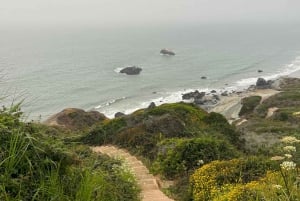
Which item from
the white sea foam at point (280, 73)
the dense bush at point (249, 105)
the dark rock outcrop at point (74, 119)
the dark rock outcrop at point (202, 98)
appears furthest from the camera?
the white sea foam at point (280, 73)

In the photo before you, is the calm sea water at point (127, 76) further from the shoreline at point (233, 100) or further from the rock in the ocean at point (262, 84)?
the shoreline at point (233, 100)

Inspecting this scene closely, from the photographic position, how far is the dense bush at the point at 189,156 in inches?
494

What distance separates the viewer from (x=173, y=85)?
78.2m

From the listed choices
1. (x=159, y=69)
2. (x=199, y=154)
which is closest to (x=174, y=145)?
(x=199, y=154)

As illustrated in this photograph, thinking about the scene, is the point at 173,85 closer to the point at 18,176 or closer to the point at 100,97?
the point at 100,97

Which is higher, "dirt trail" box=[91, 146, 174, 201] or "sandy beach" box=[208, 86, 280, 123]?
"dirt trail" box=[91, 146, 174, 201]

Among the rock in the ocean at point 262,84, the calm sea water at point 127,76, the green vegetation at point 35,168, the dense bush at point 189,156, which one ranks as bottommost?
the rock in the ocean at point 262,84

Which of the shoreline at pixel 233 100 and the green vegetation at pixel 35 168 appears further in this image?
the shoreline at pixel 233 100

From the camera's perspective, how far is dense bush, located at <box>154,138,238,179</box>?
1254 centimetres

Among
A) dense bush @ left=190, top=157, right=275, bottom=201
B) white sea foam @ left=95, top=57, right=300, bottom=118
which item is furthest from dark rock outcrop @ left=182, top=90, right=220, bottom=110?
dense bush @ left=190, top=157, right=275, bottom=201

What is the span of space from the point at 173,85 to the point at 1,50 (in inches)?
2542

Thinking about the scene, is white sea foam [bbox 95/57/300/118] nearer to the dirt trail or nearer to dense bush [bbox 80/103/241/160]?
dense bush [bbox 80/103/241/160]

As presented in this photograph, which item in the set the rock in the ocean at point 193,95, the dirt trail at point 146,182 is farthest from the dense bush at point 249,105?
the dirt trail at point 146,182

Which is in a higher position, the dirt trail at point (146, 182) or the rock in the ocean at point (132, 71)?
the dirt trail at point (146, 182)
